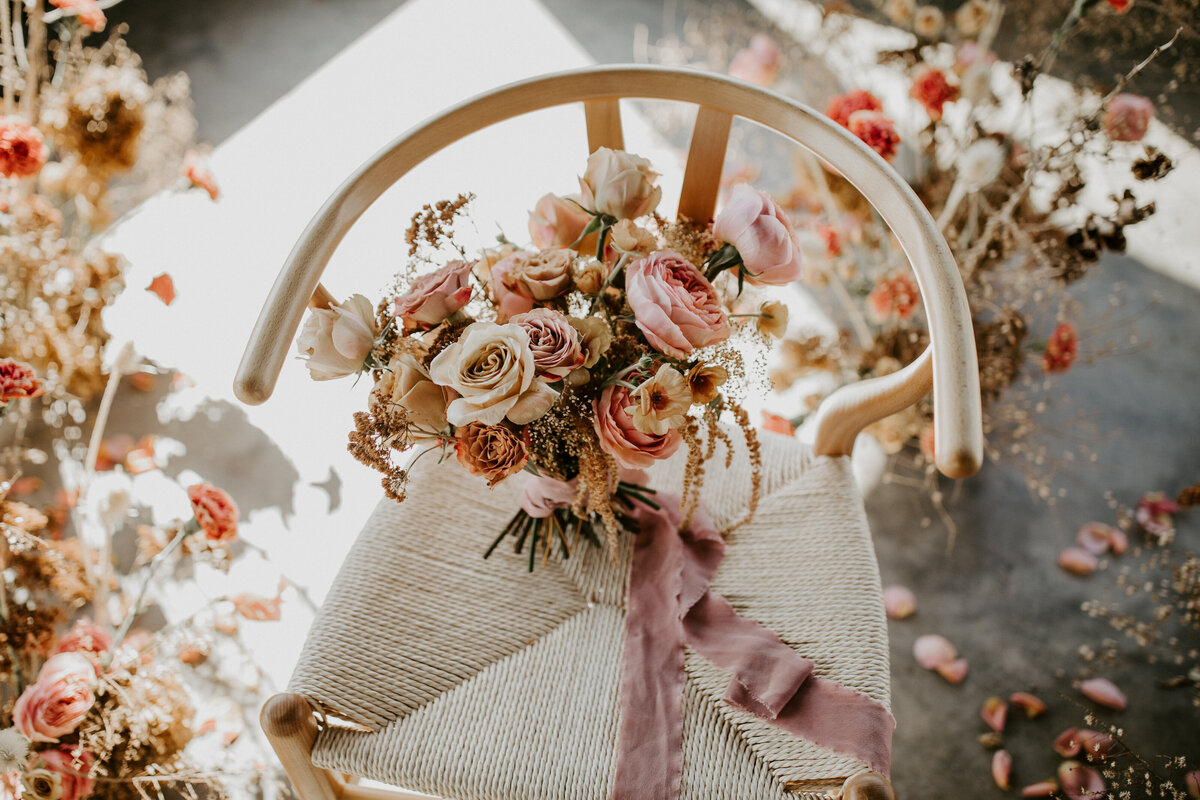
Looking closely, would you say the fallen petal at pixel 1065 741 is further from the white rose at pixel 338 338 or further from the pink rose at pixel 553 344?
the white rose at pixel 338 338

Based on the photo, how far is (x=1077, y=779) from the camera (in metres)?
1.24

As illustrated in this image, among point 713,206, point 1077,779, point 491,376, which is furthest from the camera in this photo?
point 1077,779

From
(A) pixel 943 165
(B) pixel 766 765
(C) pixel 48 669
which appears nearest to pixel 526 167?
Result: (A) pixel 943 165

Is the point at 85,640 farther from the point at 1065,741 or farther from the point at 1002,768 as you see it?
the point at 1065,741

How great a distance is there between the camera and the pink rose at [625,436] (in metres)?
0.69

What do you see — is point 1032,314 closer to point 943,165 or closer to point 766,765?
point 943,165

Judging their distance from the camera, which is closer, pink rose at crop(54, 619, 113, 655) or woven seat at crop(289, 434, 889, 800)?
woven seat at crop(289, 434, 889, 800)

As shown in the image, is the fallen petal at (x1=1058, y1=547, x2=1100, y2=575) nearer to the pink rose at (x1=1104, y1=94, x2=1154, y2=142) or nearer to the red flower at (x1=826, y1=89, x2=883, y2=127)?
the pink rose at (x1=1104, y1=94, x2=1154, y2=142)

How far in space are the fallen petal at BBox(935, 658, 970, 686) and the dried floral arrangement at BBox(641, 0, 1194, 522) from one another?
1.23 feet

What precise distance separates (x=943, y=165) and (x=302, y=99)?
181 cm

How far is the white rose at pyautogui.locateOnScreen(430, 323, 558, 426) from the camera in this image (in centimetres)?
63

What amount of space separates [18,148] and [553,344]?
3.42 feet

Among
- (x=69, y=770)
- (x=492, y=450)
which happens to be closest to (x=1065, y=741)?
(x=492, y=450)

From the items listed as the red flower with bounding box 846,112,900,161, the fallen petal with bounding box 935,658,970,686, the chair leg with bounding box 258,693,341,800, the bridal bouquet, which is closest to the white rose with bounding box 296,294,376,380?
the bridal bouquet
